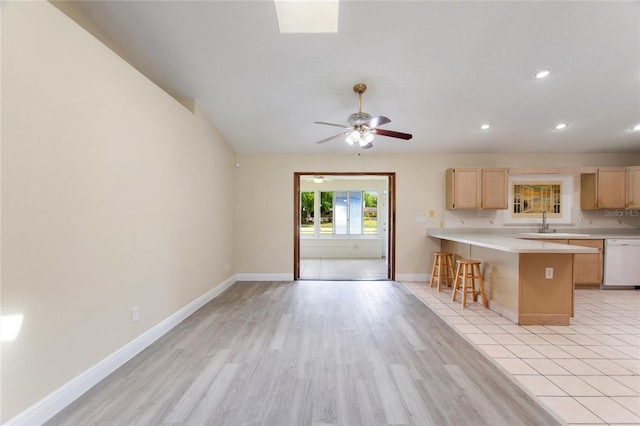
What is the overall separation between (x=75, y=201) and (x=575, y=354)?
170 inches

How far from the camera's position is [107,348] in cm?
209

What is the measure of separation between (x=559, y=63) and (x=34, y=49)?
4.56 metres

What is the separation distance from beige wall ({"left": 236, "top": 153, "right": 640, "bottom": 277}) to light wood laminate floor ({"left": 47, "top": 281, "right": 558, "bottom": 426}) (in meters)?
1.93

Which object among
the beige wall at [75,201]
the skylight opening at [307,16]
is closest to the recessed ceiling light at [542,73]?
the skylight opening at [307,16]

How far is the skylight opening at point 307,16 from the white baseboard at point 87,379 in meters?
3.28

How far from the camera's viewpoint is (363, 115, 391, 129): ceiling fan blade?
108 inches

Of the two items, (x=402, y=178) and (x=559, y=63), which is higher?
(x=559, y=63)

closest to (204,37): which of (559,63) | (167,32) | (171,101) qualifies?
(167,32)

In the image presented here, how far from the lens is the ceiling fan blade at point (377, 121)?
275 cm

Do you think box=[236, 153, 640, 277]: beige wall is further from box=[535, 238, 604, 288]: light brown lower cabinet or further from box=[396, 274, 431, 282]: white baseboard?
box=[535, 238, 604, 288]: light brown lower cabinet

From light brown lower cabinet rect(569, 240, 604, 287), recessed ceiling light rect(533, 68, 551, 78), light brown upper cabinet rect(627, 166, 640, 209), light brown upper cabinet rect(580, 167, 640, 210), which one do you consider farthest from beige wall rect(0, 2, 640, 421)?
light brown upper cabinet rect(627, 166, 640, 209)

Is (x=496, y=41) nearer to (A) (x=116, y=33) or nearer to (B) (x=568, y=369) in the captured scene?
(B) (x=568, y=369)

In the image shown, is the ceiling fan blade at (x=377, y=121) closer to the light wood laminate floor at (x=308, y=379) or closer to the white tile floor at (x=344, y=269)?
the light wood laminate floor at (x=308, y=379)

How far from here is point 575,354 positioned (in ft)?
7.86
